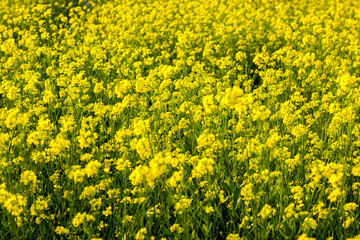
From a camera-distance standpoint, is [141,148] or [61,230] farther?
[141,148]

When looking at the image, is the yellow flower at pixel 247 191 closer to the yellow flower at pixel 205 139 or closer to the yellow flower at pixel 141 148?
the yellow flower at pixel 205 139

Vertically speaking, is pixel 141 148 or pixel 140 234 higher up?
pixel 141 148

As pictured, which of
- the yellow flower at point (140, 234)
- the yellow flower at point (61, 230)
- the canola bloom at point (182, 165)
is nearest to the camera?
the yellow flower at point (140, 234)

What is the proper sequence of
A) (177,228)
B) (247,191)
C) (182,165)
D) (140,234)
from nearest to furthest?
(140,234)
(177,228)
(247,191)
(182,165)

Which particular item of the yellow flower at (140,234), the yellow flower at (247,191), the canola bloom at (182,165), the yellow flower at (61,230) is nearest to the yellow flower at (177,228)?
the canola bloom at (182,165)

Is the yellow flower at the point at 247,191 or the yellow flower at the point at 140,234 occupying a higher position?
the yellow flower at the point at 140,234

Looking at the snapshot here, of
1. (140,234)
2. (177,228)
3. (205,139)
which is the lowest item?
(177,228)

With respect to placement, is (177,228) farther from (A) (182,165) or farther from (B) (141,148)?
(A) (182,165)

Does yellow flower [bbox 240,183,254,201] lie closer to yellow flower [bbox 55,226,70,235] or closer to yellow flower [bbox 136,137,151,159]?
yellow flower [bbox 136,137,151,159]

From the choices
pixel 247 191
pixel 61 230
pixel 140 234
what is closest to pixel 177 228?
pixel 140 234

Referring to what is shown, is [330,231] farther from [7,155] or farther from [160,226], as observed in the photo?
[7,155]

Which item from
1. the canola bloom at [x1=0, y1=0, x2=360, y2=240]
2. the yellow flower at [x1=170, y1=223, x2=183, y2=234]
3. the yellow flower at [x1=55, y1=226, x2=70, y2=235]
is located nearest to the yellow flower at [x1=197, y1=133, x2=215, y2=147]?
the canola bloom at [x1=0, y1=0, x2=360, y2=240]

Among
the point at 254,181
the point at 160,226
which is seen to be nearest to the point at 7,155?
the point at 160,226

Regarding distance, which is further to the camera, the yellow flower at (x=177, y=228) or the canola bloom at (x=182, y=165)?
the canola bloom at (x=182, y=165)
